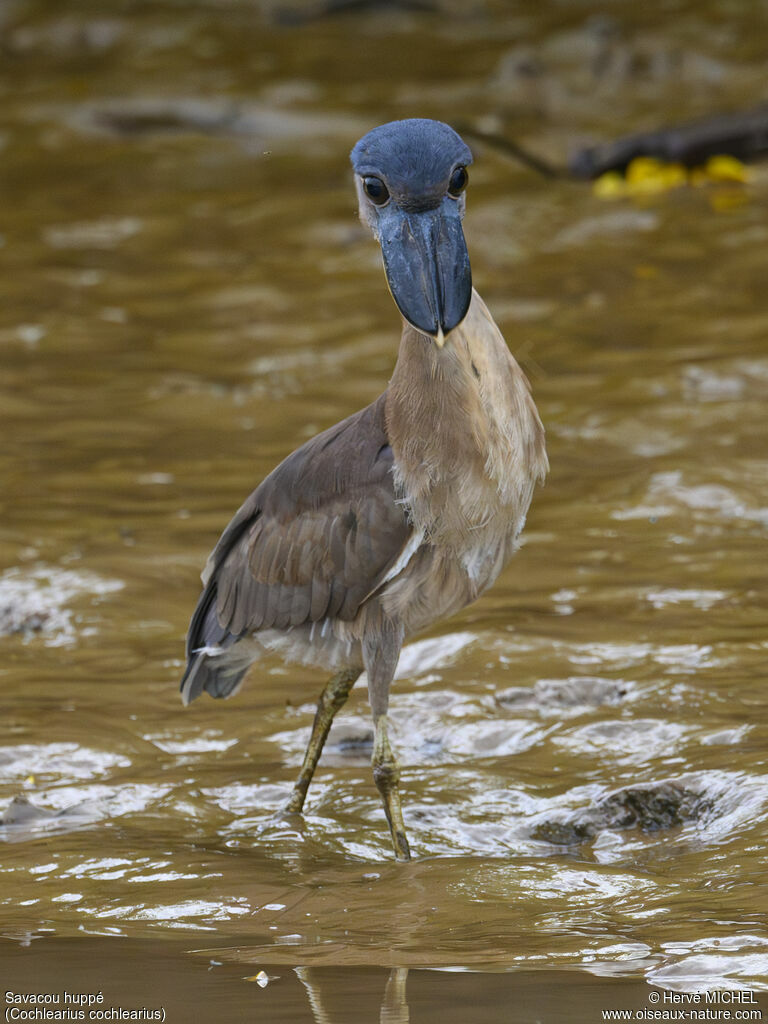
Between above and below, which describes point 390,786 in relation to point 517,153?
below

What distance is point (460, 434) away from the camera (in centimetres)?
396

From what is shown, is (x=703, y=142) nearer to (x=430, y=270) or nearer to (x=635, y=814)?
(x=635, y=814)

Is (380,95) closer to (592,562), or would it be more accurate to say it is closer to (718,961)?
(592,562)

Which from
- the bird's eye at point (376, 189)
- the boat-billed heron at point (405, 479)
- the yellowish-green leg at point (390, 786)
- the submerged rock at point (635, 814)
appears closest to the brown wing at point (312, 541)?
the boat-billed heron at point (405, 479)

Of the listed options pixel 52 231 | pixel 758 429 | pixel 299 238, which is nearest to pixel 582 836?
pixel 758 429

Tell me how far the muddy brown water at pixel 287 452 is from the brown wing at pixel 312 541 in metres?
0.56

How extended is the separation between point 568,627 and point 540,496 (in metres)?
1.40

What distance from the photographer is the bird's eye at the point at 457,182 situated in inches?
146

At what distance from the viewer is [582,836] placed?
13.9 ft

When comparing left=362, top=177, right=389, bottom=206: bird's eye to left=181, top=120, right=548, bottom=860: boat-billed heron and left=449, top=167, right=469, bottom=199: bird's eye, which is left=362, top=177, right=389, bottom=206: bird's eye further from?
left=449, top=167, right=469, bottom=199: bird's eye

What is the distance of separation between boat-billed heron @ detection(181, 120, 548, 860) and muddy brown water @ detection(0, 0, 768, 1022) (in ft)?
1.65

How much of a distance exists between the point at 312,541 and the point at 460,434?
0.67 m

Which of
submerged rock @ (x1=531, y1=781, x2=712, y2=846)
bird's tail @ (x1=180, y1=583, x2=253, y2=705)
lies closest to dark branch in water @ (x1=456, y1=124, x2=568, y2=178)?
bird's tail @ (x1=180, y1=583, x2=253, y2=705)

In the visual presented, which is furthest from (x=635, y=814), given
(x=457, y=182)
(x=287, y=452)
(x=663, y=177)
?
(x=663, y=177)
